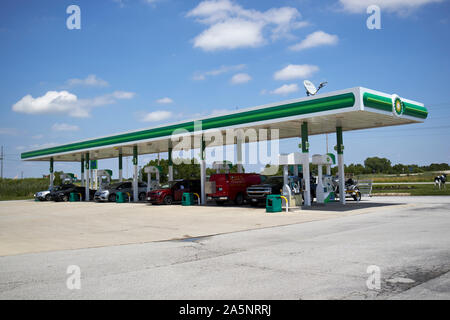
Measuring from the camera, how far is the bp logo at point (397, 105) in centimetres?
1984

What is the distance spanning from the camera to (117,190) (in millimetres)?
32500

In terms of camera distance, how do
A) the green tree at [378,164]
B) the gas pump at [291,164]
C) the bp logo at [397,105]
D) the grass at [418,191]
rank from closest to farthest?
the bp logo at [397,105], the gas pump at [291,164], the grass at [418,191], the green tree at [378,164]

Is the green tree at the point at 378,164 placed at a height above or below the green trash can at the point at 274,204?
above

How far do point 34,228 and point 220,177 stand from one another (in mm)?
11679

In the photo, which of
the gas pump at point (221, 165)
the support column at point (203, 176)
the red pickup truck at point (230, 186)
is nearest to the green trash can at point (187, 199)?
the support column at point (203, 176)

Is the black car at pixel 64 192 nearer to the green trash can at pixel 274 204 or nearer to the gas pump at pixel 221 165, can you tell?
the gas pump at pixel 221 165

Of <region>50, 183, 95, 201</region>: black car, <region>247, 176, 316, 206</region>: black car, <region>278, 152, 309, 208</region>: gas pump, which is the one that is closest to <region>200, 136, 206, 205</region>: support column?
<region>247, 176, 316, 206</region>: black car

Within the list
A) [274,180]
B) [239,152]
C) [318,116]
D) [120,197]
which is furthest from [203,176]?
[318,116]

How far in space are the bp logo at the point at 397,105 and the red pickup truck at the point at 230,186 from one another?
9.36m

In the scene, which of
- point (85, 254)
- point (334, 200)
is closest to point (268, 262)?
point (85, 254)

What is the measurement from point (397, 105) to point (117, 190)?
22.1 m

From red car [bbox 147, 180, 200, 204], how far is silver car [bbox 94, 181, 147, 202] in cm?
570

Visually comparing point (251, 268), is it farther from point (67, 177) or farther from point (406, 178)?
point (406, 178)
